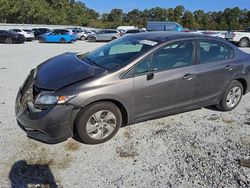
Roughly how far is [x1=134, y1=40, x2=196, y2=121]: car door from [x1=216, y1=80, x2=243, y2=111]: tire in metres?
0.91

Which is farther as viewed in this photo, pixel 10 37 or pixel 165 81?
pixel 10 37

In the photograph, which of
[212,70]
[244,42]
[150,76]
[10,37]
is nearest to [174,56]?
[150,76]

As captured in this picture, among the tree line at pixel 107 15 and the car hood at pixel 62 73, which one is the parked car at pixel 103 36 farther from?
the tree line at pixel 107 15

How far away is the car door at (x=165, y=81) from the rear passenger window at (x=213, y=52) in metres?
0.23

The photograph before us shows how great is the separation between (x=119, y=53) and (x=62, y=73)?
3.71 feet

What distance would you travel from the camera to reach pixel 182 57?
431cm

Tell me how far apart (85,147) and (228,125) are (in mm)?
2573

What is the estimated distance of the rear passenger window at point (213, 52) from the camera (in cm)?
450

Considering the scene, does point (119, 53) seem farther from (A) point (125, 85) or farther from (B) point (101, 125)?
(B) point (101, 125)

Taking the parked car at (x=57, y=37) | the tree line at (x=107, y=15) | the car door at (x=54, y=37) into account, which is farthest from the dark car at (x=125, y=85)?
the tree line at (x=107, y=15)

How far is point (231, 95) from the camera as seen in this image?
5098mm

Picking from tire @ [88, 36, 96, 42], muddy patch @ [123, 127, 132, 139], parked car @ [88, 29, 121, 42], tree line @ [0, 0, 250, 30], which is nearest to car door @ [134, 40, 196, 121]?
muddy patch @ [123, 127, 132, 139]

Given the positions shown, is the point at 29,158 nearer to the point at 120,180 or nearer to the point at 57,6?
the point at 120,180

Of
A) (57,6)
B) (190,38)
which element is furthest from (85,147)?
(57,6)
